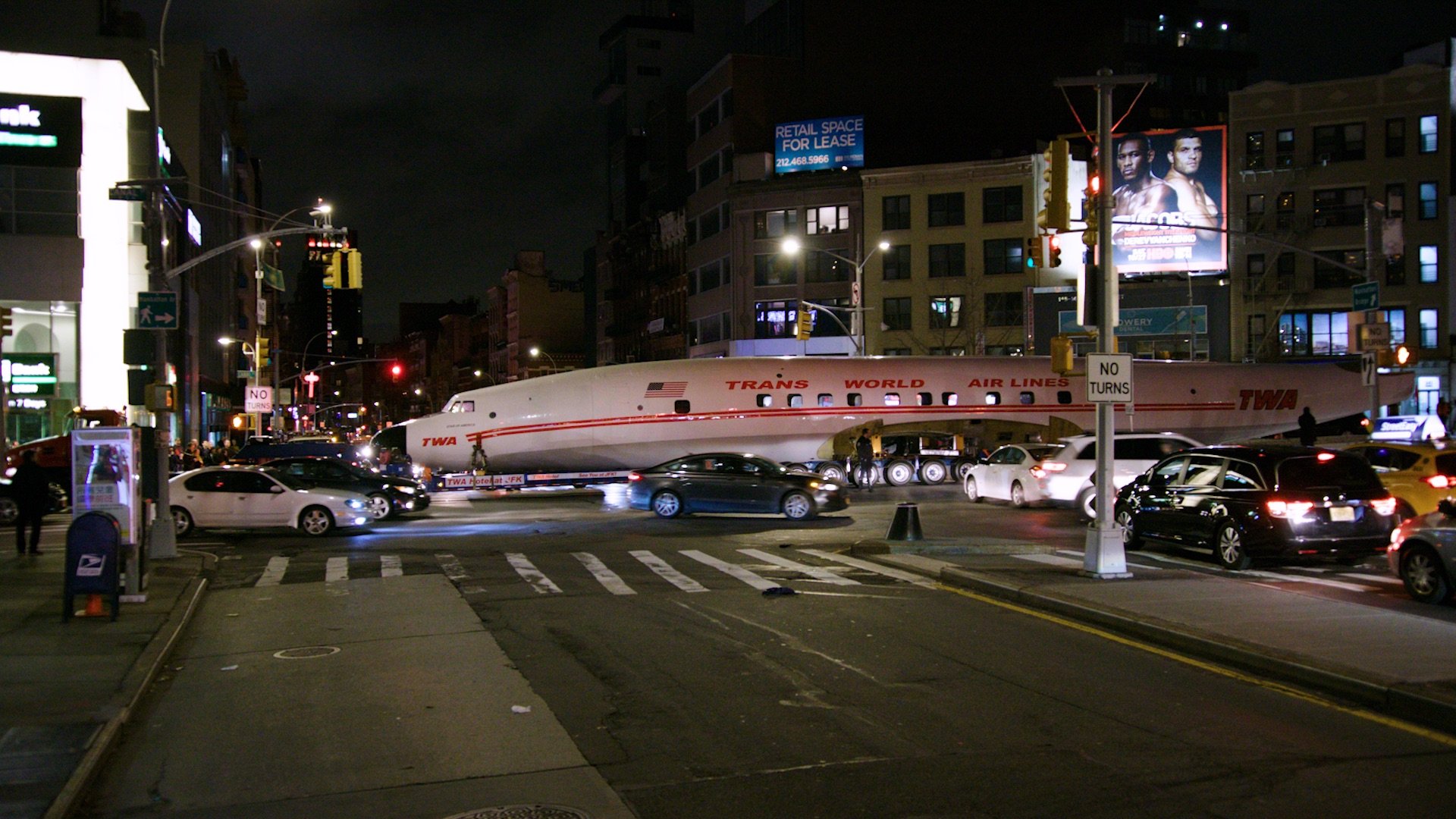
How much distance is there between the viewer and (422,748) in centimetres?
829

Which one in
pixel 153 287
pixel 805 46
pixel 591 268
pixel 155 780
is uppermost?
pixel 805 46

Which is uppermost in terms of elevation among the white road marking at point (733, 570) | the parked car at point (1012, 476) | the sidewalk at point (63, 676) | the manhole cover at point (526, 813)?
the parked car at point (1012, 476)

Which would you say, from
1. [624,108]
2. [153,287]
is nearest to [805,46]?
[624,108]

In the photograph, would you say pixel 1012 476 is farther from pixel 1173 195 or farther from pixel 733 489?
pixel 1173 195

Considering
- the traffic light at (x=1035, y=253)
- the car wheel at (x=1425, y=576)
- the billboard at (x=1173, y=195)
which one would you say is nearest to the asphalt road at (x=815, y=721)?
the car wheel at (x=1425, y=576)

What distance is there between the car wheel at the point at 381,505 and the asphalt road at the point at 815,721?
11.8m

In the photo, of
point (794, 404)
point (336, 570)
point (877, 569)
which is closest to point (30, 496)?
point (336, 570)

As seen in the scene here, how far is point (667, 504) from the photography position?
88.9ft

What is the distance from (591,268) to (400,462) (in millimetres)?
85271

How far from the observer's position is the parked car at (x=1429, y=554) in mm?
12812

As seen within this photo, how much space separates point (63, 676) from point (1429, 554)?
14.0m

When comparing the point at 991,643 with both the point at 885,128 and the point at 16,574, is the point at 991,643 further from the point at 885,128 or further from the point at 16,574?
the point at 885,128

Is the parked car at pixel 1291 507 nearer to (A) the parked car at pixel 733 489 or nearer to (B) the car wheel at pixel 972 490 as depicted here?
(A) the parked car at pixel 733 489

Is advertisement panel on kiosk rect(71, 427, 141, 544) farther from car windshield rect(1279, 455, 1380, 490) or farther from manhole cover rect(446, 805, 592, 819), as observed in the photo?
car windshield rect(1279, 455, 1380, 490)
